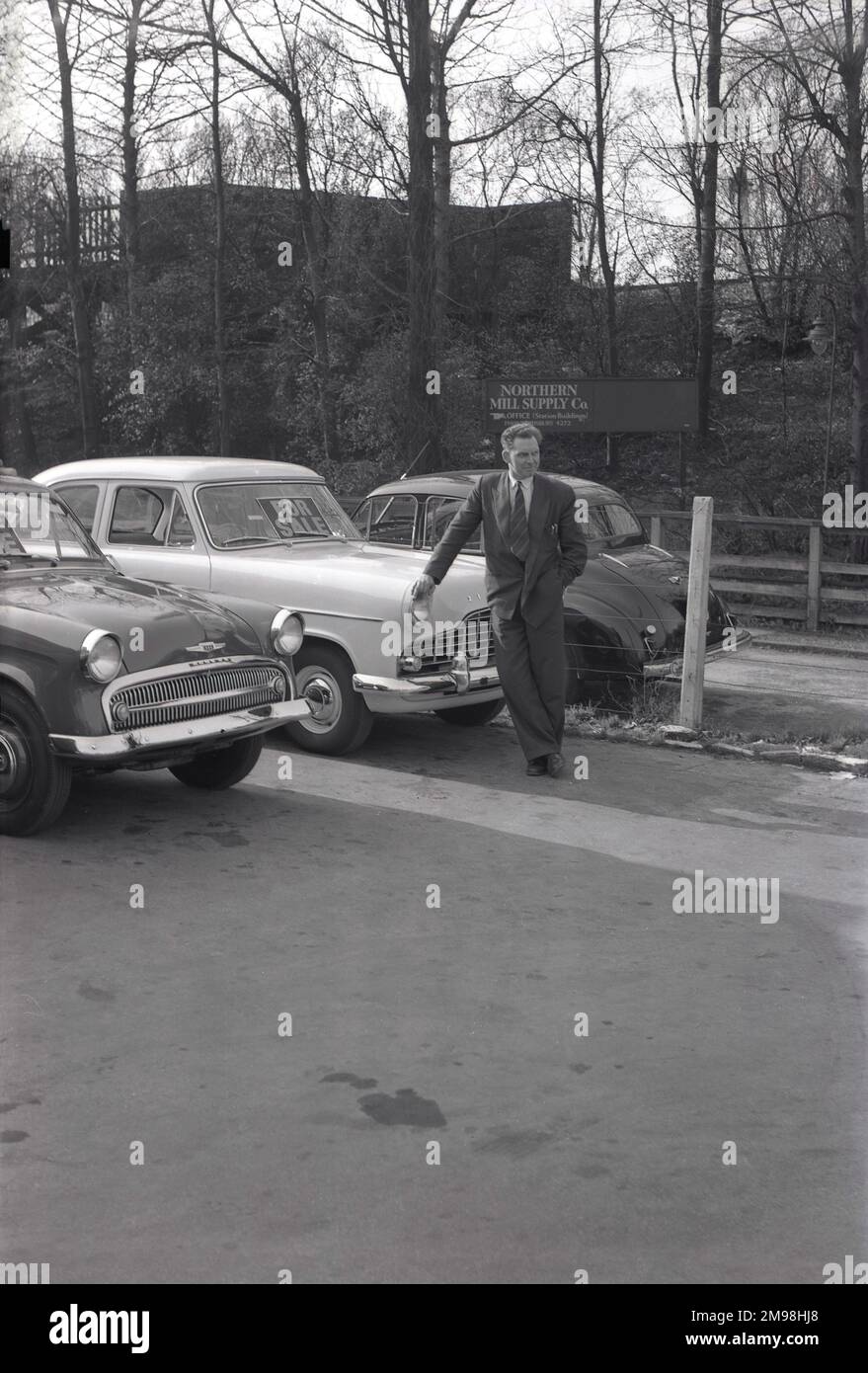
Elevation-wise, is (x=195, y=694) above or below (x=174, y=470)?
below

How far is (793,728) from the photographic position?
9992mm

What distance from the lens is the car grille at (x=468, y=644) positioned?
8617 millimetres

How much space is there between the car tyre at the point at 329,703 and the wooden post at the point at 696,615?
2.24m

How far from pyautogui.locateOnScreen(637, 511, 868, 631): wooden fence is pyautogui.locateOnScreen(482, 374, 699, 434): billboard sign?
17.0ft

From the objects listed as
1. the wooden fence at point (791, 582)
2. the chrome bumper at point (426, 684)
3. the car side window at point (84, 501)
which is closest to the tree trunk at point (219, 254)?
the wooden fence at point (791, 582)

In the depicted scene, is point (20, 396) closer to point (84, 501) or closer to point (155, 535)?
point (84, 501)

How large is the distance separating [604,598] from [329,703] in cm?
279

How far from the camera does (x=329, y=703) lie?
8.72 meters

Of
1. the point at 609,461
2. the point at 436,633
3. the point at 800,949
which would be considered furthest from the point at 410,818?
the point at 609,461

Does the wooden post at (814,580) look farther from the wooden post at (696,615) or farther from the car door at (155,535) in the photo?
the car door at (155,535)

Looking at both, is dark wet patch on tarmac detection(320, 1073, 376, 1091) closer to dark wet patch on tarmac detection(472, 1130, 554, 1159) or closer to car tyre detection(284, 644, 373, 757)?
dark wet patch on tarmac detection(472, 1130, 554, 1159)

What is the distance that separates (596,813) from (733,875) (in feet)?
4.07

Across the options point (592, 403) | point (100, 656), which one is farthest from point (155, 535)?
point (592, 403)

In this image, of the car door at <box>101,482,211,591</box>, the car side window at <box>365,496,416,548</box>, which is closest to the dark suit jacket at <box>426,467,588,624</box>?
the car door at <box>101,482,211,591</box>
